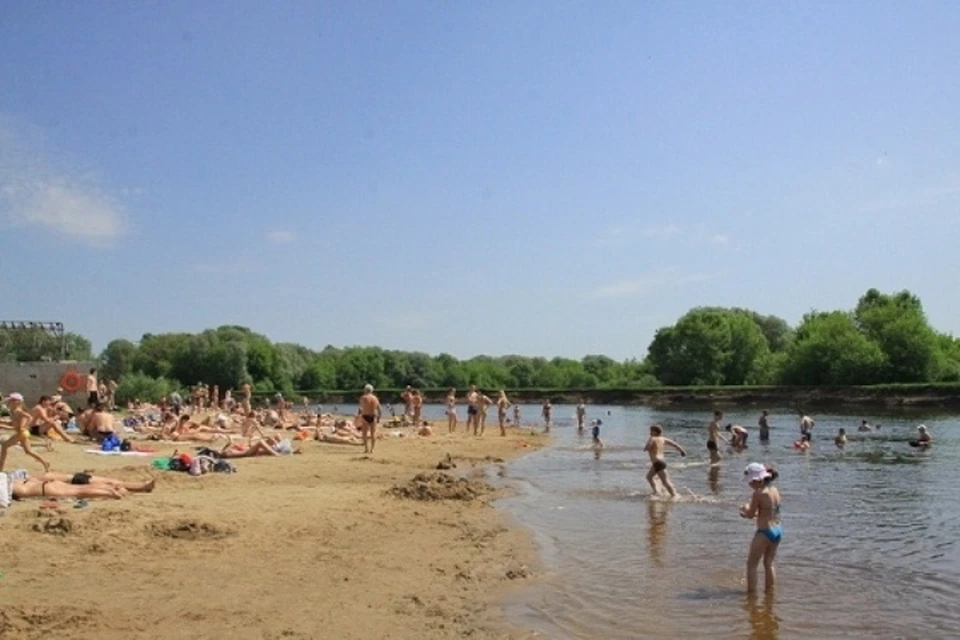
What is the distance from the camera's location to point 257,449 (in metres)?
20.3

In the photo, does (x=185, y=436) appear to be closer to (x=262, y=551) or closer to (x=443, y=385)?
(x=262, y=551)

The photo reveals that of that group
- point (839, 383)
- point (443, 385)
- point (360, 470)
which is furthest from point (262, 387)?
point (360, 470)

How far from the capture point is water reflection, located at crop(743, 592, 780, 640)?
7.74 m

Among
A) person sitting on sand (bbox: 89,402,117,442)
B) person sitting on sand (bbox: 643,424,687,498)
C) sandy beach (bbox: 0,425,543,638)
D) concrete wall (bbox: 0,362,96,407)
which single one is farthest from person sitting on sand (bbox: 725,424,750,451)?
concrete wall (bbox: 0,362,96,407)

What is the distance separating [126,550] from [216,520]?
1.82 metres

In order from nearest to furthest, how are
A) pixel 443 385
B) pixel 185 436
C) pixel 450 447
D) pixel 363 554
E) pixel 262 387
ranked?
pixel 363 554
pixel 185 436
pixel 450 447
pixel 262 387
pixel 443 385

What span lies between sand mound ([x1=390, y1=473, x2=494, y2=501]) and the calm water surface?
88 centimetres

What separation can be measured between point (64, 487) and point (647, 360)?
354 ft

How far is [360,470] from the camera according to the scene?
61.3 ft

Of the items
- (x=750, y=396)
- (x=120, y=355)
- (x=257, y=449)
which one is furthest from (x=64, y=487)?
(x=120, y=355)

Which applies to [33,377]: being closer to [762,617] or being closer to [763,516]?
[763,516]

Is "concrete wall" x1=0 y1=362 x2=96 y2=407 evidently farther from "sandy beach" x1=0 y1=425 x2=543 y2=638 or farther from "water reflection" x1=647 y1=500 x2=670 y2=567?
"water reflection" x1=647 y1=500 x2=670 y2=567

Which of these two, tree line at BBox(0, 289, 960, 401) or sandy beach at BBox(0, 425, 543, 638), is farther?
tree line at BBox(0, 289, 960, 401)

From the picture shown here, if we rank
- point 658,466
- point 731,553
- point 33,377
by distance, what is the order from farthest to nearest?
point 33,377 < point 658,466 < point 731,553
